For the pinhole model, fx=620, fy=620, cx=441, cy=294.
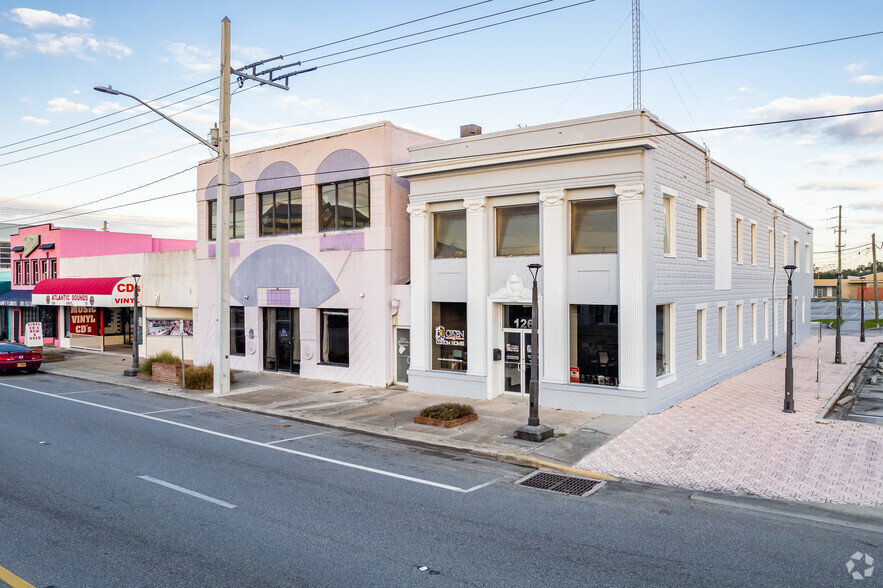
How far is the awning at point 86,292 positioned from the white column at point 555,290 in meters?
21.8

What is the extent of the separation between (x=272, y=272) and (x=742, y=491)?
18.1 meters

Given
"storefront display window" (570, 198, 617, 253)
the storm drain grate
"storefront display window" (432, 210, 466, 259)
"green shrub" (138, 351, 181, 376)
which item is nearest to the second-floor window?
"green shrub" (138, 351, 181, 376)

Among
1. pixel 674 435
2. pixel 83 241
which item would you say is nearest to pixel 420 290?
pixel 674 435

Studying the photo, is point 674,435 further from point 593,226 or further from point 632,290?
point 593,226

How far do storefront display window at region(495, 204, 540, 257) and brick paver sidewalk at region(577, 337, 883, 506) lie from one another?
560 cm

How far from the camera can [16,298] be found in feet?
130

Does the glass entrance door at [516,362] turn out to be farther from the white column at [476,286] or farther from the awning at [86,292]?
the awning at [86,292]

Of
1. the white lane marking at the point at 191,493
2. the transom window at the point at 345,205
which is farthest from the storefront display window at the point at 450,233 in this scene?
the white lane marking at the point at 191,493

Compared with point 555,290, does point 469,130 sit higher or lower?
higher

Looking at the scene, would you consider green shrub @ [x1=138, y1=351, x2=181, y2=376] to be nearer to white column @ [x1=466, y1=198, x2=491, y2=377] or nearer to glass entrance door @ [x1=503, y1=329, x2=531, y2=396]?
white column @ [x1=466, y1=198, x2=491, y2=377]

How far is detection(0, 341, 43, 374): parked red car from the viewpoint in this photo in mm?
25281

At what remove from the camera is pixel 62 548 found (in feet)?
23.7

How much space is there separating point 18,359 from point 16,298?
17394mm

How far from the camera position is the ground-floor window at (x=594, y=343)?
52.1 feet
